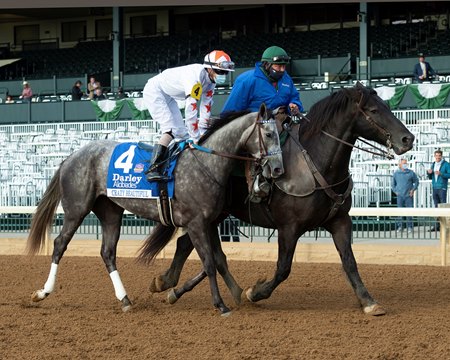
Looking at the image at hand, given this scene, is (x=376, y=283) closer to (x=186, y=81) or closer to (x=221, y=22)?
(x=186, y=81)

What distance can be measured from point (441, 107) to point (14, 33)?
25.7 meters

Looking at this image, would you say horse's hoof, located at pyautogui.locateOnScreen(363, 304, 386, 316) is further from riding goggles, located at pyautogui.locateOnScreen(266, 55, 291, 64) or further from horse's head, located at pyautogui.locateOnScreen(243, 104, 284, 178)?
riding goggles, located at pyautogui.locateOnScreen(266, 55, 291, 64)

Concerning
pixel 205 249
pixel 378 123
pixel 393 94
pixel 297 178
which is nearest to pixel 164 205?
pixel 205 249

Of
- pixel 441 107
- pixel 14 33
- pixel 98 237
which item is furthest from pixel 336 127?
pixel 14 33

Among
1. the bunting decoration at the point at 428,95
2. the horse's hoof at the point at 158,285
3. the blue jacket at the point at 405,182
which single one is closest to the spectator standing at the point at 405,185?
the blue jacket at the point at 405,182

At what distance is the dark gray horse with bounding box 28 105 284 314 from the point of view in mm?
7880

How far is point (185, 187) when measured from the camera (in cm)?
812

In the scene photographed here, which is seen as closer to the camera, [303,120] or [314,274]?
[303,120]

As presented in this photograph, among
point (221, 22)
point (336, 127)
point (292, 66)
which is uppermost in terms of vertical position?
point (221, 22)

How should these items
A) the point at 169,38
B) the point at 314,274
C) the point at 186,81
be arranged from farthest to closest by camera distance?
1. the point at 169,38
2. the point at 314,274
3. the point at 186,81

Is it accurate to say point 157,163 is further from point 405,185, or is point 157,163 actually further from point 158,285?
point 405,185

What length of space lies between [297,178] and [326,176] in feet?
0.85

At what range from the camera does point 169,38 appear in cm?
3481

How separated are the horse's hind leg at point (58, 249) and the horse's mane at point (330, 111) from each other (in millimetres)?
2423
